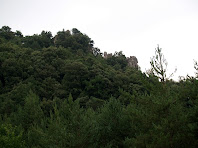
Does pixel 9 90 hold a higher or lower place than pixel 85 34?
lower

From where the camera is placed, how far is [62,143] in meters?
13.3

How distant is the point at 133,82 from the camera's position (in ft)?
167

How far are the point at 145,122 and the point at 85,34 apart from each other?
257 ft

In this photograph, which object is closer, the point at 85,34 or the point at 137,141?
the point at 137,141

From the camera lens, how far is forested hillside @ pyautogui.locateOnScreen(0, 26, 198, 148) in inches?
473

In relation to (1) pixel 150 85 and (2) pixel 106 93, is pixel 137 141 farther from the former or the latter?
(2) pixel 106 93

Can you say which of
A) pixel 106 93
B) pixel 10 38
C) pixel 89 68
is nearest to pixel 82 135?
pixel 106 93

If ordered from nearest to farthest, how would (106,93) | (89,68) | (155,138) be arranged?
(155,138) → (106,93) → (89,68)

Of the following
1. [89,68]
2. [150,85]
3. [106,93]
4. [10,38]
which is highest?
[10,38]

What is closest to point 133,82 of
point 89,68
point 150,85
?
point 89,68

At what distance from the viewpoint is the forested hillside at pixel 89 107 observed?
39.4ft

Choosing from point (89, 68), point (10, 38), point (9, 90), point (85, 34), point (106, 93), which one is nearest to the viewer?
point (9, 90)

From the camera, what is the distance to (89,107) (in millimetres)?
24344

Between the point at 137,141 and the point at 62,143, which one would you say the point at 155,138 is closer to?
the point at 137,141
